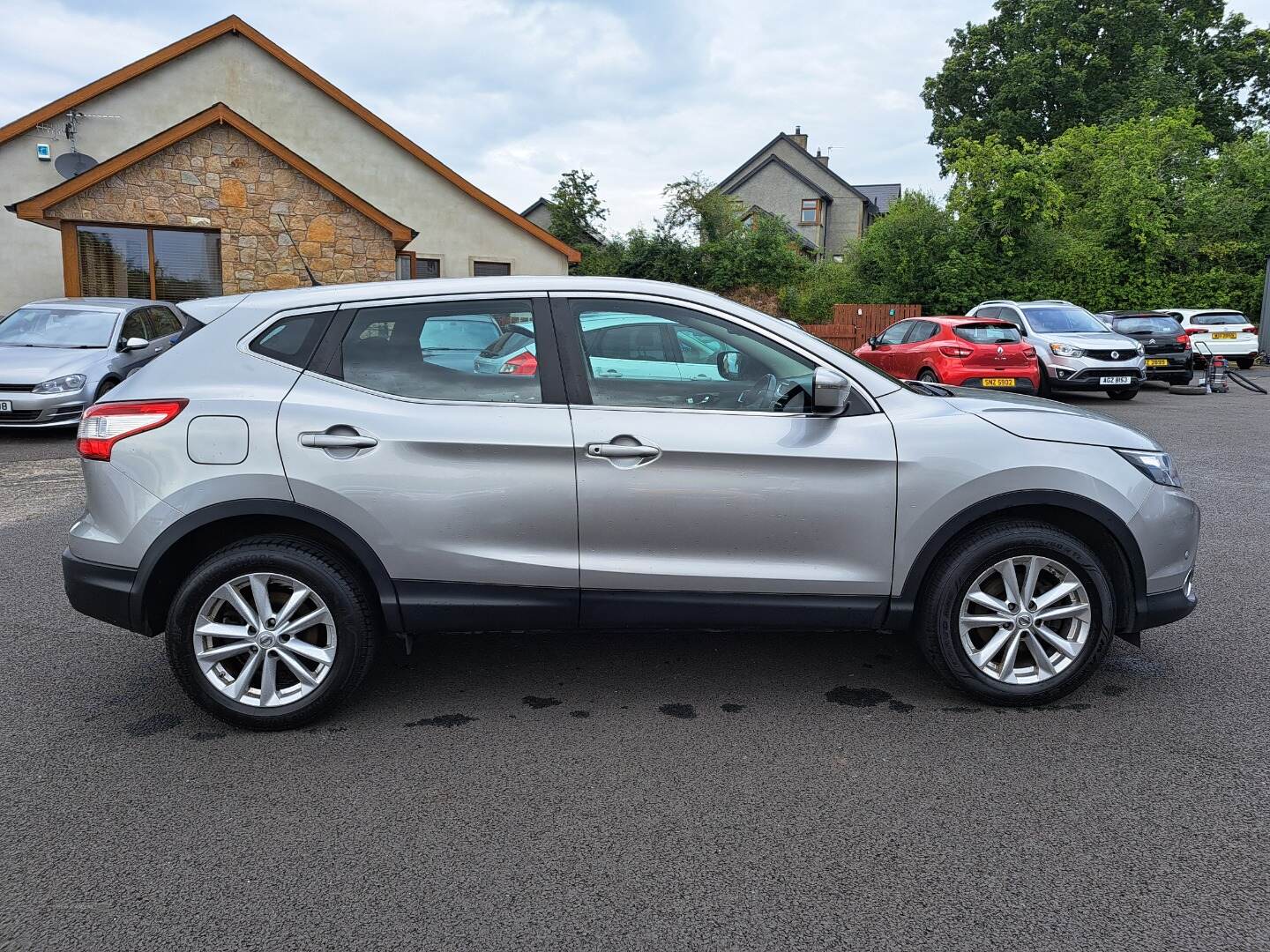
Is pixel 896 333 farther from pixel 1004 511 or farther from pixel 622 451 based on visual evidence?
pixel 622 451

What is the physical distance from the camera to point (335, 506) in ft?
12.0

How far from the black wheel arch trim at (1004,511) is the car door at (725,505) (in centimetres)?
10

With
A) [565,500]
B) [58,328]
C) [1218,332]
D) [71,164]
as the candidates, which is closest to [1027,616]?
[565,500]

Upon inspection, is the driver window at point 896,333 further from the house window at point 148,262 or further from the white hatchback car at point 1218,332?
the house window at point 148,262

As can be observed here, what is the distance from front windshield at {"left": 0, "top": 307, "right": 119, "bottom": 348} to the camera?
1199 cm

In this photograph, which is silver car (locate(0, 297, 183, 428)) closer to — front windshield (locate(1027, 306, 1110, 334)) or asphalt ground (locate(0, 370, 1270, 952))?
asphalt ground (locate(0, 370, 1270, 952))

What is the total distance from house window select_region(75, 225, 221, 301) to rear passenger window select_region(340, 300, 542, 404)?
50.5 feet

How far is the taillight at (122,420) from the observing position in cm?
370

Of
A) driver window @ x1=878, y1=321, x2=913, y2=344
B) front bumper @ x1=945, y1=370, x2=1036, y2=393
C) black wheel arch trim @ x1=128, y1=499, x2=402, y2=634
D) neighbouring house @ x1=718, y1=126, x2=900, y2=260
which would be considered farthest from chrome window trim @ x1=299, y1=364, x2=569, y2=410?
neighbouring house @ x1=718, y1=126, x2=900, y2=260

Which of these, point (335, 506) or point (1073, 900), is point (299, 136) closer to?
point (335, 506)

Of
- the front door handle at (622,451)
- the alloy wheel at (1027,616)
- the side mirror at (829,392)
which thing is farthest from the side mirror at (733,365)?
the alloy wheel at (1027,616)

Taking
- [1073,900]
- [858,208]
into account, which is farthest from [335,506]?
[858,208]

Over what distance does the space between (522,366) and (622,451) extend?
1.83ft

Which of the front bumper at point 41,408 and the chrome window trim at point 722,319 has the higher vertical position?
the chrome window trim at point 722,319
